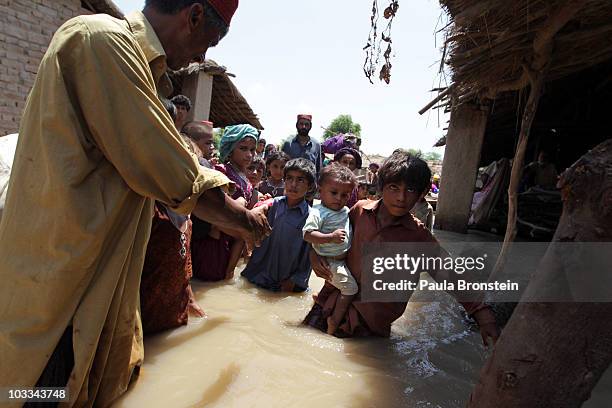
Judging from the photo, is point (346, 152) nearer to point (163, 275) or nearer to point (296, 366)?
point (163, 275)

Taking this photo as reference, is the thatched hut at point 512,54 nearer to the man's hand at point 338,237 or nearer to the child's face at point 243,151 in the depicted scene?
the man's hand at point 338,237

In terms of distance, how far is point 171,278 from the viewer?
2.06 metres

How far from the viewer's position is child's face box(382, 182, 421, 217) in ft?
6.67

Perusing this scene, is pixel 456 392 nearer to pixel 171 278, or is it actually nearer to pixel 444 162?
pixel 171 278

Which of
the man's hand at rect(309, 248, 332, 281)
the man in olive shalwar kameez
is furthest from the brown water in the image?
the man in olive shalwar kameez

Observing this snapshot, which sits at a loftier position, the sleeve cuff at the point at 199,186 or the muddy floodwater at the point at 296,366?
the sleeve cuff at the point at 199,186

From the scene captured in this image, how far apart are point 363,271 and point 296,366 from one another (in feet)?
2.21

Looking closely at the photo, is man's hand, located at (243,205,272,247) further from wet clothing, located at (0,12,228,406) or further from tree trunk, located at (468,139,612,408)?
tree trunk, located at (468,139,612,408)

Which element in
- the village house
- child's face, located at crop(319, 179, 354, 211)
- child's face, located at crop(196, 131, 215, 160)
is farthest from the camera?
the village house

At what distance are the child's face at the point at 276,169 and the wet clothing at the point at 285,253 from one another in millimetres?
1274

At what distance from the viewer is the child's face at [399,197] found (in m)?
2.03

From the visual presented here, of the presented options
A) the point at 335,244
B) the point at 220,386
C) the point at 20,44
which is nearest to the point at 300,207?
the point at 335,244

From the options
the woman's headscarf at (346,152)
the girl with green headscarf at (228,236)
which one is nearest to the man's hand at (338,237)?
the girl with green headscarf at (228,236)

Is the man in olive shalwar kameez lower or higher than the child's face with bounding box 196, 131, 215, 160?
lower
